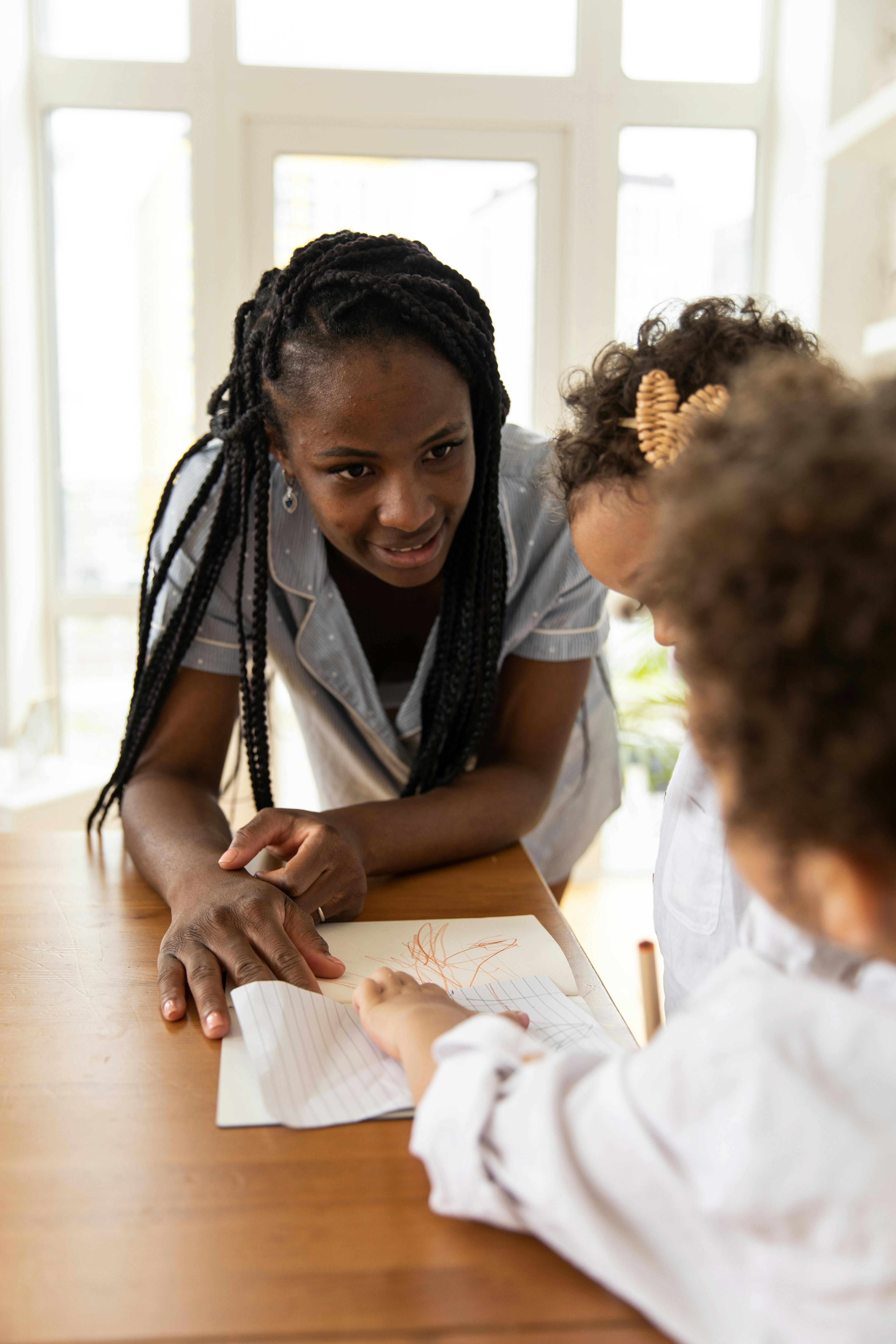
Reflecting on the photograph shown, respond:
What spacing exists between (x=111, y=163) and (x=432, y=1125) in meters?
2.79

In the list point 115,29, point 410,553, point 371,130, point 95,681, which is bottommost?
point 95,681

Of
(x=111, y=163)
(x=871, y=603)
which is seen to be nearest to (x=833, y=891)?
(x=871, y=603)

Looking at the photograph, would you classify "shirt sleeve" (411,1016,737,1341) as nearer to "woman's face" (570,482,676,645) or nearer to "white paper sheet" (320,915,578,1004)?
"white paper sheet" (320,915,578,1004)

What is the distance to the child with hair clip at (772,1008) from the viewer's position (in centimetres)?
40

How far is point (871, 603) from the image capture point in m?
0.38

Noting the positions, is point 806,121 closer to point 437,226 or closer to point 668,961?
point 437,226

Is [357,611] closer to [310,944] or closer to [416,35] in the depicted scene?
[310,944]

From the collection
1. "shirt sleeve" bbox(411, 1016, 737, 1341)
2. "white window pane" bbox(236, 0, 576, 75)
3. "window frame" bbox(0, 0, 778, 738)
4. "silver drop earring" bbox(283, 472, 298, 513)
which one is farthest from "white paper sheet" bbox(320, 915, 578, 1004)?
"white window pane" bbox(236, 0, 576, 75)

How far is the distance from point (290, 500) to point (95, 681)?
1.85 metres

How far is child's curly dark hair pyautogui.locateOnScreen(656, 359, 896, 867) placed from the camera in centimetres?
39

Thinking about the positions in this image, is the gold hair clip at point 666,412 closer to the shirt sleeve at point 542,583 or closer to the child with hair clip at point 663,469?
the child with hair clip at point 663,469

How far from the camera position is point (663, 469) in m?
0.79

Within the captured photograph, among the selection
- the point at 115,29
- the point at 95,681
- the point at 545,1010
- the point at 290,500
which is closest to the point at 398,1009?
the point at 545,1010

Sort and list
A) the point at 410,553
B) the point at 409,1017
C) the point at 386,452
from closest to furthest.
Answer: the point at 409,1017, the point at 386,452, the point at 410,553
